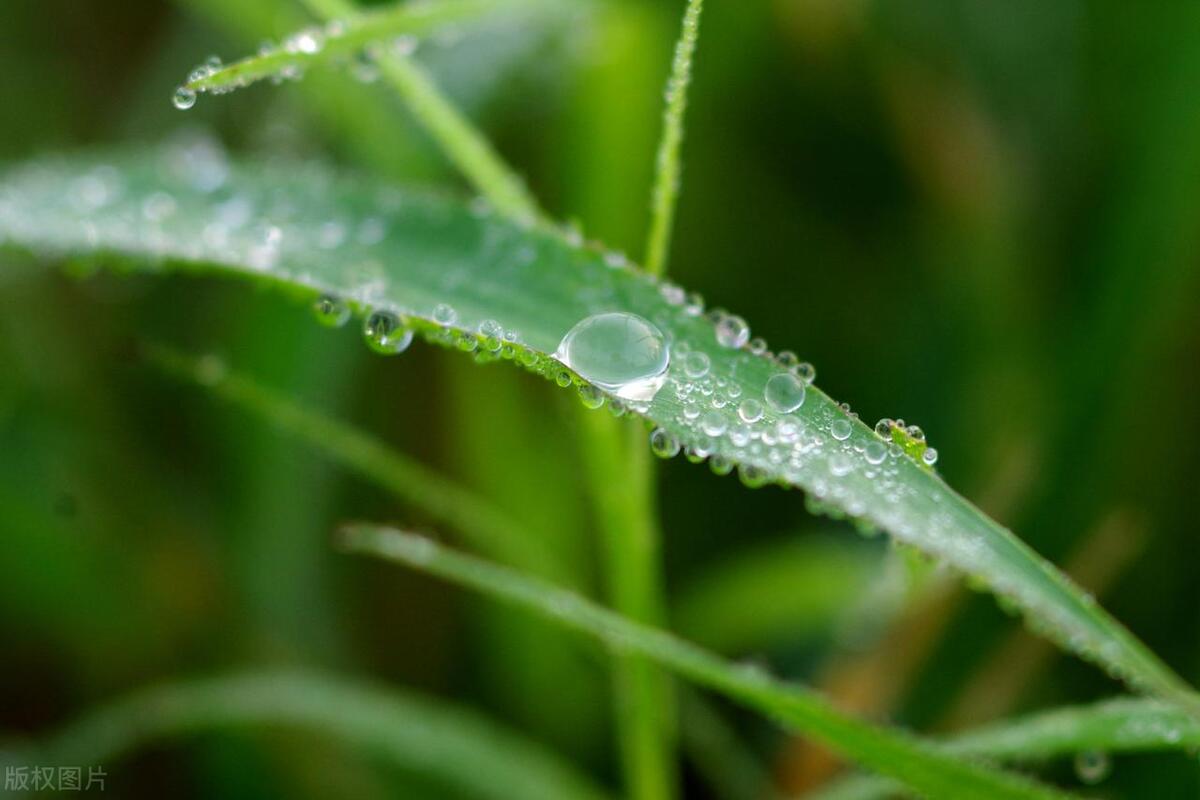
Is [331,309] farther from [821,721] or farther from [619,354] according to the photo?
[821,721]

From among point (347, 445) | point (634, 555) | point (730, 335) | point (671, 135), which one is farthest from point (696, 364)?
point (347, 445)

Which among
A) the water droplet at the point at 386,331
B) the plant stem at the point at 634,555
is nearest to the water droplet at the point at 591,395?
the water droplet at the point at 386,331

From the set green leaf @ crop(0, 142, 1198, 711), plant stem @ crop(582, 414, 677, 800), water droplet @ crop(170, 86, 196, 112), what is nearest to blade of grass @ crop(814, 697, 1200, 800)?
green leaf @ crop(0, 142, 1198, 711)

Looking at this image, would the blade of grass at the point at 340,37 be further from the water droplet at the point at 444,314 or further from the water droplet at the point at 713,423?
the water droplet at the point at 713,423

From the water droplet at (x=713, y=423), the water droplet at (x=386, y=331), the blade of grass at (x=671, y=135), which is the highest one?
the blade of grass at (x=671, y=135)

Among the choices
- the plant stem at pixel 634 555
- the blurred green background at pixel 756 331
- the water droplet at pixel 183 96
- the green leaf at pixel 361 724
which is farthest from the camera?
the blurred green background at pixel 756 331

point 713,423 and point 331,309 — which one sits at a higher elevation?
point 331,309
